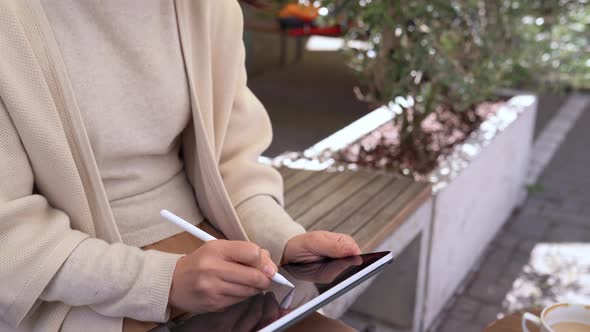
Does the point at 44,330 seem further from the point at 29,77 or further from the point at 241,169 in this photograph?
the point at 241,169

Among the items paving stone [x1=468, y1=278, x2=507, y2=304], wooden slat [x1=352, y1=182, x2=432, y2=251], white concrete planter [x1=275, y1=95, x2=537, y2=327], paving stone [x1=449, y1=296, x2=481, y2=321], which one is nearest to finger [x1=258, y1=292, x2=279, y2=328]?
wooden slat [x1=352, y1=182, x2=432, y2=251]

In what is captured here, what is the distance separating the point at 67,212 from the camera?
1.32 m

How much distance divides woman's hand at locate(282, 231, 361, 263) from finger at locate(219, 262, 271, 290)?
0.25 metres

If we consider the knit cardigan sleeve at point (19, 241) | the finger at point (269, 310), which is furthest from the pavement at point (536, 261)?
the knit cardigan sleeve at point (19, 241)

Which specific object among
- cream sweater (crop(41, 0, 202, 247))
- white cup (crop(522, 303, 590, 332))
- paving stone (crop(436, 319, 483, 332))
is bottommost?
paving stone (crop(436, 319, 483, 332))

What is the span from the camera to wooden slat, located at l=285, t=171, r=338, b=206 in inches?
102

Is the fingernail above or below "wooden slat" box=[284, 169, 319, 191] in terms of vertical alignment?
above

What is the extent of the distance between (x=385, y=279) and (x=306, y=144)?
257 centimetres

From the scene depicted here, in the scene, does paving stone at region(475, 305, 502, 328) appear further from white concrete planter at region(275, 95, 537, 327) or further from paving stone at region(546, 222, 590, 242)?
paving stone at region(546, 222, 590, 242)

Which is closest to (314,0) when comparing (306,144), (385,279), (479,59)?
(479,59)

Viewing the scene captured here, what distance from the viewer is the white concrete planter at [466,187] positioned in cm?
308

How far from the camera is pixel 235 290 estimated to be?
120 centimetres

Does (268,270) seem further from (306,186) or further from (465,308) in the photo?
(465,308)

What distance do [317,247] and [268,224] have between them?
0.17 meters
